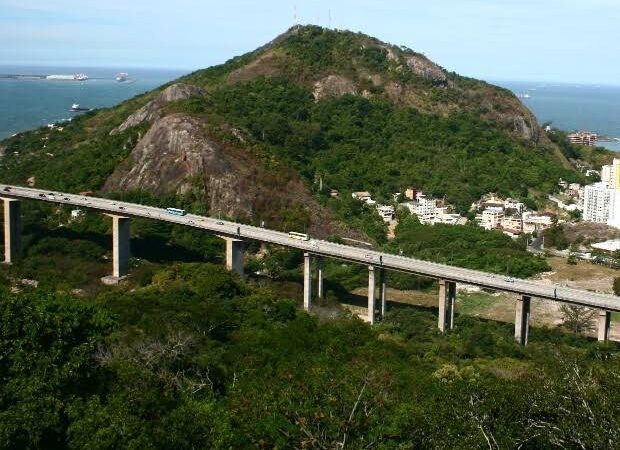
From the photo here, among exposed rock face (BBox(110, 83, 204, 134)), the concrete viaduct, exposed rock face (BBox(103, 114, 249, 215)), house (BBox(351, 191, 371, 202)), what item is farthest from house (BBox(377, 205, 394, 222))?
exposed rock face (BBox(110, 83, 204, 134))

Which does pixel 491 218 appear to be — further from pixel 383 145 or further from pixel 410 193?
pixel 383 145

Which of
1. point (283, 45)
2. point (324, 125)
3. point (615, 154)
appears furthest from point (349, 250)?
point (615, 154)

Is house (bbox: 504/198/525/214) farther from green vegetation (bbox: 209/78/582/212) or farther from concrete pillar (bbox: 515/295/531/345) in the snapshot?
concrete pillar (bbox: 515/295/531/345)

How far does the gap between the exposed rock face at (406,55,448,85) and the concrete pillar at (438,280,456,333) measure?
2468 inches

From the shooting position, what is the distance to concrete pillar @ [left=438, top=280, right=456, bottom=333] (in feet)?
132

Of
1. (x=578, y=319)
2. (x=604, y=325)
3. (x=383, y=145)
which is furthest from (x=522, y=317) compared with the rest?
(x=383, y=145)

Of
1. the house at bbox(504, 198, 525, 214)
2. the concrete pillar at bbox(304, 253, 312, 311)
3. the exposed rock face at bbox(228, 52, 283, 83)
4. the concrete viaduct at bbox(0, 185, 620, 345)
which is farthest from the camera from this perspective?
the exposed rock face at bbox(228, 52, 283, 83)

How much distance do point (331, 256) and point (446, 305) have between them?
7286 mm

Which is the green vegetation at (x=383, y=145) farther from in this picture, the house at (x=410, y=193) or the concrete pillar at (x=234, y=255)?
the concrete pillar at (x=234, y=255)

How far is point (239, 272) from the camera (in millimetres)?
46125

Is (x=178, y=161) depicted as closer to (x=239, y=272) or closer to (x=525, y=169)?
(x=239, y=272)

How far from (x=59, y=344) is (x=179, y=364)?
609 centimetres

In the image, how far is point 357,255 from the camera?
1705 inches

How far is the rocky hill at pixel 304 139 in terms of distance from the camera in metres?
61.7
